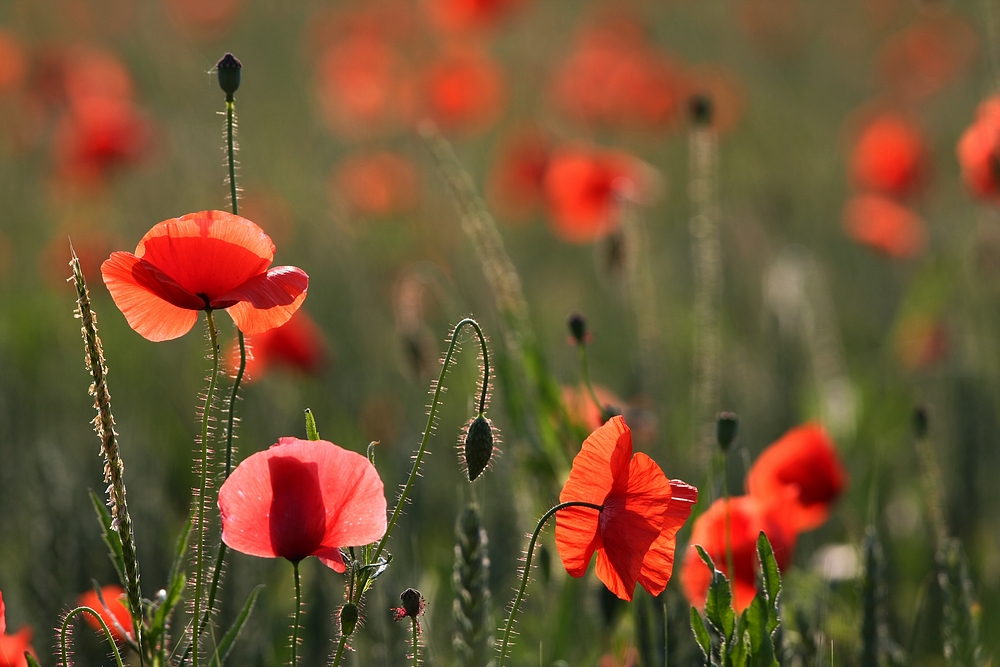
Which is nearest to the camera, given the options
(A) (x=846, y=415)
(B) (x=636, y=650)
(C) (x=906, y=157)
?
(B) (x=636, y=650)

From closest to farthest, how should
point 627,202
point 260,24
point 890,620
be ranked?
point 890,620
point 627,202
point 260,24

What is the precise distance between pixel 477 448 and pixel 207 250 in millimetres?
371

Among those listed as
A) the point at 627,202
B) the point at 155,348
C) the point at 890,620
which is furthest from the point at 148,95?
the point at 890,620

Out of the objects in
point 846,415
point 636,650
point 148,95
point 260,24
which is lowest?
point 636,650

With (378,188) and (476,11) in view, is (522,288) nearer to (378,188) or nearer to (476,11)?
(378,188)

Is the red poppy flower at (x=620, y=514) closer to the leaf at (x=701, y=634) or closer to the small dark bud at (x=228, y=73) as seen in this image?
the leaf at (x=701, y=634)

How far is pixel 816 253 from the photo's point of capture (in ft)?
18.1

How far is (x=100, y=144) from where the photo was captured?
4.20 meters

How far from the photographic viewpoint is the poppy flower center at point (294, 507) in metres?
1.13

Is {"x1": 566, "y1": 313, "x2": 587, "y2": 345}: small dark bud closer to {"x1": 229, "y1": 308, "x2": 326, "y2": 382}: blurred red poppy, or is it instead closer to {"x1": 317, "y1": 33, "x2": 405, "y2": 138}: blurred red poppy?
{"x1": 229, "y1": 308, "x2": 326, "y2": 382}: blurred red poppy

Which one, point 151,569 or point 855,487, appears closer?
point 151,569

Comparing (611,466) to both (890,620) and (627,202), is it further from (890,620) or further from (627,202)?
(627,202)

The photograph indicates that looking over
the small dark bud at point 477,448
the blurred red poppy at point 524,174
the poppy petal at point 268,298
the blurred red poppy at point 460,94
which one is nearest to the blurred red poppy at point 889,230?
the blurred red poppy at point 524,174

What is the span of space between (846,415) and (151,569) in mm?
2076
